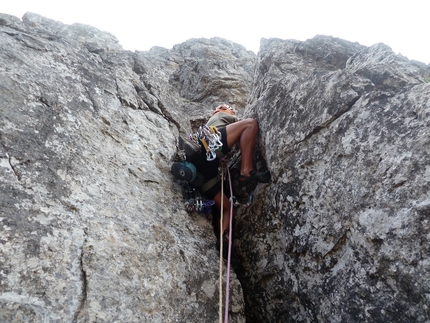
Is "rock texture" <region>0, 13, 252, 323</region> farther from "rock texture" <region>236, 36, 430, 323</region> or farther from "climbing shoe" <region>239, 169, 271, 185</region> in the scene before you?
"climbing shoe" <region>239, 169, 271, 185</region>

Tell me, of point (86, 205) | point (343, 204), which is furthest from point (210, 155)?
point (343, 204)

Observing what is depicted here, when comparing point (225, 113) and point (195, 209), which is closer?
point (195, 209)

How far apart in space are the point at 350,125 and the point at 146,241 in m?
2.90

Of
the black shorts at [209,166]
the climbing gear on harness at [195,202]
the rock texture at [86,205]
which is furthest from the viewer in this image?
the black shorts at [209,166]

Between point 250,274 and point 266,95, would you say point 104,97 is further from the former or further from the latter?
point 250,274

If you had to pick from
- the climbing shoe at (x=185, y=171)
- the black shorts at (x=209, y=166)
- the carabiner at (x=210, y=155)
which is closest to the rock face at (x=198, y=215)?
the climbing shoe at (x=185, y=171)

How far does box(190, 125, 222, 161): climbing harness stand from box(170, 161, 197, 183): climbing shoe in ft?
1.26

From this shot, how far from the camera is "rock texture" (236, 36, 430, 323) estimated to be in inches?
111

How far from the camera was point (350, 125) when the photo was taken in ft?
12.2

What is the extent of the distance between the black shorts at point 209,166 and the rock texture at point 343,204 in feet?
2.13

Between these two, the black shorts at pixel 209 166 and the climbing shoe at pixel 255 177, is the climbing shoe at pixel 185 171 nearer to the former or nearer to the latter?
the black shorts at pixel 209 166

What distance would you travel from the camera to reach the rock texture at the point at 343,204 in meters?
2.83

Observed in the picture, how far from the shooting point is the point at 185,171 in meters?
4.88

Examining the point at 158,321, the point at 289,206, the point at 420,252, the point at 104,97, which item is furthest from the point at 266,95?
the point at 158,321
